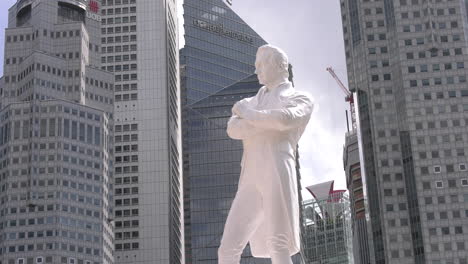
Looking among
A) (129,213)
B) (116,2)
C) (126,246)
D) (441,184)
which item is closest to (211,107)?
(116,2)

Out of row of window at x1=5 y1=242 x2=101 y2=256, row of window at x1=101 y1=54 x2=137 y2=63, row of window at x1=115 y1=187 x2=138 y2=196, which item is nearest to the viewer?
row of window at x1=5 y1=242 x2=101 y2=256

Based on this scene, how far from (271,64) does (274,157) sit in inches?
60.8

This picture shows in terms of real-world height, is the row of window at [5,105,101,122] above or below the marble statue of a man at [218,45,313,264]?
above

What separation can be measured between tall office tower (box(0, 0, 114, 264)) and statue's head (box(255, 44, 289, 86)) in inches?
3695

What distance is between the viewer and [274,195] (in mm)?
12125

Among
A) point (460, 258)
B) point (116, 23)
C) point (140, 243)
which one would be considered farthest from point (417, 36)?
point (116, 23)

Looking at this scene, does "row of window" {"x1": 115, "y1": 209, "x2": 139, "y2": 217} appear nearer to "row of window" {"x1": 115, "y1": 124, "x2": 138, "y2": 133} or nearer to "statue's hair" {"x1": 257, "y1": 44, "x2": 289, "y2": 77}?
"row of window" {"x1": 115, "y1": 124, "x2": 138, "y2": 133}

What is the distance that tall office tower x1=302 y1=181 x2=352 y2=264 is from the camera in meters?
174

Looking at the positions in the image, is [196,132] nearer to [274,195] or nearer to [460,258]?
[460,258]

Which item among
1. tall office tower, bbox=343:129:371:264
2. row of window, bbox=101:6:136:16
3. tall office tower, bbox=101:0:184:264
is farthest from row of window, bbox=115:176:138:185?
tall office tower, bbox=343:129:371:264

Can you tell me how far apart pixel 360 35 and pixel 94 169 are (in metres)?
38.2

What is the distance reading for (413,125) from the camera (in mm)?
98562

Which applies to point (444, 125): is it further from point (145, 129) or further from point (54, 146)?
point (145, 129)

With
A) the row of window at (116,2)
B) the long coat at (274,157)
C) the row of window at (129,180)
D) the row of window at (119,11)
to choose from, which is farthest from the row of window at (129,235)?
the long coat at (274,157)
